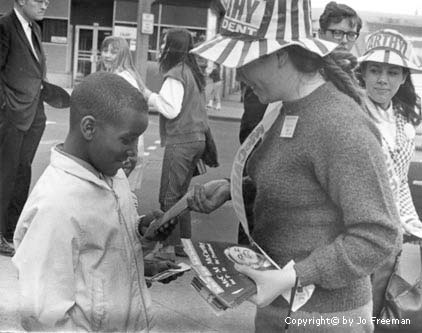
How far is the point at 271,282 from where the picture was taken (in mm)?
1393

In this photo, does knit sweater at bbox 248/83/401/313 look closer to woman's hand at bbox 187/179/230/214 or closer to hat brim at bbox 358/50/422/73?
woman's hand at bbox 187/179/230/214

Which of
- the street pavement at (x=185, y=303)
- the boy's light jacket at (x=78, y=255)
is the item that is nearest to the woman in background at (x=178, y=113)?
the street pavement at (x=185, y=303)

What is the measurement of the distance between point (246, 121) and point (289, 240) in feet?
5.25

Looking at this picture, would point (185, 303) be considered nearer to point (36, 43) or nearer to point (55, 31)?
point (36, 43)

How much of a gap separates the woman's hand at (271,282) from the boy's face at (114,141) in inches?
15.5

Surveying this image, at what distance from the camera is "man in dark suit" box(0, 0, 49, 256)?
3807 millimetres

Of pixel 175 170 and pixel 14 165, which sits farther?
pixel 175 170

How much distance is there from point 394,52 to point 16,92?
218cm

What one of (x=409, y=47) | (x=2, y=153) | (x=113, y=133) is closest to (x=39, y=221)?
(x=113, y=133)

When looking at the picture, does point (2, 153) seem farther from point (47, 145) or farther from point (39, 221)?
point (47, 145)

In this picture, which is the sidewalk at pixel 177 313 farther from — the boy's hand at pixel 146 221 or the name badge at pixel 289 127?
the name badge at pixel 289 127

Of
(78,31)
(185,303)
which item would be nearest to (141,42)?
(185,303)

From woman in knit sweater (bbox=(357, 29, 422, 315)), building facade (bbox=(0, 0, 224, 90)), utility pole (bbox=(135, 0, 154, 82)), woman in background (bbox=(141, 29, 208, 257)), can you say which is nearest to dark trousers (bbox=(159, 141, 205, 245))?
woman in background (bbox=(141, 29, 208, 257))

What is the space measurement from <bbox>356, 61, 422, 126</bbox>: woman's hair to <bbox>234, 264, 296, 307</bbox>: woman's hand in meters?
1.23
